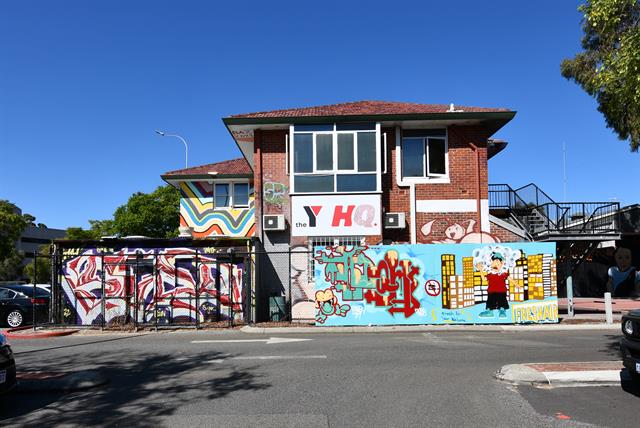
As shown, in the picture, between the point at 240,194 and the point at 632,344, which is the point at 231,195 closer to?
the point at 240,194

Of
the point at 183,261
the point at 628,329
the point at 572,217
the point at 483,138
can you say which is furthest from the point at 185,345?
the point at 572,217

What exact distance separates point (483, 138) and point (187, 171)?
51.0ft

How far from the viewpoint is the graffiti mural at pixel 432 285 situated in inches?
620

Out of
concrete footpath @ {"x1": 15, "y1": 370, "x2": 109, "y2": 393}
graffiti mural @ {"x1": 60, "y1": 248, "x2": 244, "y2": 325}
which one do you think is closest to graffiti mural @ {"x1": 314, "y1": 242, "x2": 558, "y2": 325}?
graffiti mural @ {"x1": 60, "y1": 248, "x2": 244, "y2": 325}

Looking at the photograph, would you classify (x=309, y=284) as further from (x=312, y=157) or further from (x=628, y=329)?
(x=628, y=329)

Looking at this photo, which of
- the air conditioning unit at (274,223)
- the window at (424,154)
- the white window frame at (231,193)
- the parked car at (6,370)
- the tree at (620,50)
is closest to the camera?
the parked car at (6,370)

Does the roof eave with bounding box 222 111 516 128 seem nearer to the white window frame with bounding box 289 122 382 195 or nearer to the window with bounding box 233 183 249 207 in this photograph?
the white window frame with bounding box 289 122 382 195

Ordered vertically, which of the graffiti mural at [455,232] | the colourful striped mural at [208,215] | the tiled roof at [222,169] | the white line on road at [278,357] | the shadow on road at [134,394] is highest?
the tiled roof at [222,169]

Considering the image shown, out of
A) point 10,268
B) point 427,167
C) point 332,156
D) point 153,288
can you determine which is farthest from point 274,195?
point 10,268

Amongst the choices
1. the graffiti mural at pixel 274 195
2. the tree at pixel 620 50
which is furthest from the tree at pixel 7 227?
the tree at pixel 620 50

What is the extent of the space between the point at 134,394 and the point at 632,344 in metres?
6.79

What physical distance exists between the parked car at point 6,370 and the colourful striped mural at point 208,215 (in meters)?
19.8

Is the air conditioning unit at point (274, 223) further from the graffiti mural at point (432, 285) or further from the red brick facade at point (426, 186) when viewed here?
the graffiti mural at point (432, 285)

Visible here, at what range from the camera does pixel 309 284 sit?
59.1ft
